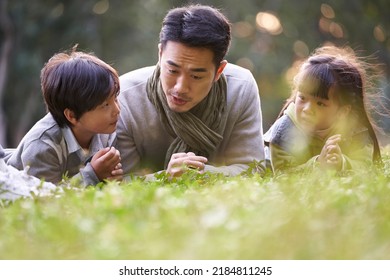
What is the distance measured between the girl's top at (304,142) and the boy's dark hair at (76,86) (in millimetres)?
1288

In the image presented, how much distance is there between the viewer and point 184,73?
5.06 metres

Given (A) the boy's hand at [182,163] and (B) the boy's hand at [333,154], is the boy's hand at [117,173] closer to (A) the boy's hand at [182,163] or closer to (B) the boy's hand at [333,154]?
(A) the boy's hand at [182,163]

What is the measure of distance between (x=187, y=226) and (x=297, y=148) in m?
3.26

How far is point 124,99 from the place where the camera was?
5.58 m

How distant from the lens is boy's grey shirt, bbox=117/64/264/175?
5.53m

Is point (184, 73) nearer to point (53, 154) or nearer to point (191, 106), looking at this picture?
point (191, 106)

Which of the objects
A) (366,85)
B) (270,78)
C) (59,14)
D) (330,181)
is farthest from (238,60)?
(330,181)

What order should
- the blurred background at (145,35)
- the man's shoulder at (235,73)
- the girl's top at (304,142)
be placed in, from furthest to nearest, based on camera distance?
the blurred background at (145,35), the man's shoulder at (235,73), the girl's top at (304,142)

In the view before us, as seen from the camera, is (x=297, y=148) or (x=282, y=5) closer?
(x=297, y=148)

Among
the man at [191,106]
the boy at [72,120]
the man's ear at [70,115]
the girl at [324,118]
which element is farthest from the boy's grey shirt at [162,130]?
the man's ear at [70,115]

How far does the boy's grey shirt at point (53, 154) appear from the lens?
16.2 ft

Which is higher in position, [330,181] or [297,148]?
[330,181]
